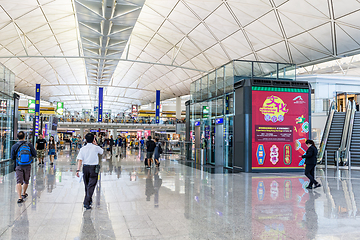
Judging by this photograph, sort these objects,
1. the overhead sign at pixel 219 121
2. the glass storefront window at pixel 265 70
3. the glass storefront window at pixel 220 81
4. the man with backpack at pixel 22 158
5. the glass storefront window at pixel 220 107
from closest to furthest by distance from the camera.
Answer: the man with backpack at pixel 22 158
the glass storefront window at pixel 265 70
the overhead sign at pixel 219 121
the glass storefront window at pixel 220 107
the glass storefront window at pixel 220 81

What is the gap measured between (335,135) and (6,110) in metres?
19.4

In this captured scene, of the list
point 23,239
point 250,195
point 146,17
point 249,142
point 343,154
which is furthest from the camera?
point 146,17

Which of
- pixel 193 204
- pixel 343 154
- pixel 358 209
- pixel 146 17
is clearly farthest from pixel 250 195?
pixel 146 17

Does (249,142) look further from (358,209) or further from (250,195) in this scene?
(358,209)

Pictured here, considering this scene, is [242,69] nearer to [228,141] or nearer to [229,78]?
[229,78]

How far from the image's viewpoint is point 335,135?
19.3 meters

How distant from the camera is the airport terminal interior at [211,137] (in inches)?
224

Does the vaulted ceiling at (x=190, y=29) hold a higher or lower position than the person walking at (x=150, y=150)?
higher

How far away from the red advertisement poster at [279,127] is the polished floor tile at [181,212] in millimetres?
4266

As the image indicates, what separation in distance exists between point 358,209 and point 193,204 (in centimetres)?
356

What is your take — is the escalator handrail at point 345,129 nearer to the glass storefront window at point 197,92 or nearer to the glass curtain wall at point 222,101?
the glass curtain wall at point 222,101

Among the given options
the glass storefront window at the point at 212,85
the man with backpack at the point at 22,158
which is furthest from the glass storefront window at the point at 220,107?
the man with backpack at the point at 22,158

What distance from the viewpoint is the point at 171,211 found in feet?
20.6

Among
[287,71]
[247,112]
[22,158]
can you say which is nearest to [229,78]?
[247,112]
